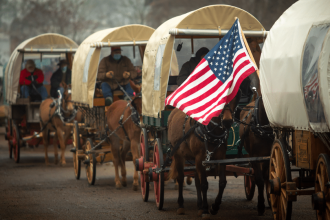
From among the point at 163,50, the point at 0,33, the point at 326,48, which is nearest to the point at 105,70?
the point at 163,50

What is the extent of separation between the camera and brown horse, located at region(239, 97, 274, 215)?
746cm

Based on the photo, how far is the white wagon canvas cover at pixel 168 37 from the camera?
8.38 meters

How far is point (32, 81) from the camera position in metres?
17.2

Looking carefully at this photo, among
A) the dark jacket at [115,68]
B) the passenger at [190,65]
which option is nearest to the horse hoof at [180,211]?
the passenger at [190,65]

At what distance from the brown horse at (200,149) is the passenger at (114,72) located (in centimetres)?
428

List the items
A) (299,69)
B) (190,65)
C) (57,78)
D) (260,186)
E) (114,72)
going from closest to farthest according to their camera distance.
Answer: (299,69)
(260,186)
(190,65)
(114,72)
(57,78)

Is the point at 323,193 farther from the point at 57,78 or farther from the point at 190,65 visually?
the point at 57,78

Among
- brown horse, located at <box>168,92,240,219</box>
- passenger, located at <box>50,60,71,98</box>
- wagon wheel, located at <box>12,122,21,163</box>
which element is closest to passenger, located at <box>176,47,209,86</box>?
brown horse, located at <box>168,92,240,219</box>

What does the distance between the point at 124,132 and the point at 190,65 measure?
2.46 metres

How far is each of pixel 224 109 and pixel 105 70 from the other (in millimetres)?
6300

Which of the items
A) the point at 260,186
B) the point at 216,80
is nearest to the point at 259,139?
the point at 260,186

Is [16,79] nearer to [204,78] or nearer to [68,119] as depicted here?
[68,119]

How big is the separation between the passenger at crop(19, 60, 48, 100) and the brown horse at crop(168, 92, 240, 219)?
9774mm

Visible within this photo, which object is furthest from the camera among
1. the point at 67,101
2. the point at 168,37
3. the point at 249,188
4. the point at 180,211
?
the point at 67,101
